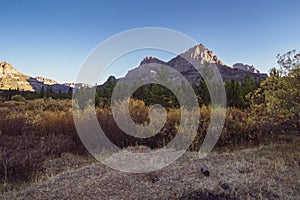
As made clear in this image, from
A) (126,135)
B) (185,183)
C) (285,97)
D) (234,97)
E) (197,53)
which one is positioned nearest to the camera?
(185,183)

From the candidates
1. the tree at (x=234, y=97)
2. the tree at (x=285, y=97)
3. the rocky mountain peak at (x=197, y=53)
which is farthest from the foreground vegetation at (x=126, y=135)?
the tree at (x=234, y=97)

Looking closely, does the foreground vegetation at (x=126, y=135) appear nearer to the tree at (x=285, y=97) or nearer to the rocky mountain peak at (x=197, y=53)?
the tree at (x=285, y=97)

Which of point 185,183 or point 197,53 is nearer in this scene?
point 185,183

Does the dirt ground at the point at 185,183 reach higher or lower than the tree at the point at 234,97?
lower

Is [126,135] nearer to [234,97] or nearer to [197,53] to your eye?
[197,53]

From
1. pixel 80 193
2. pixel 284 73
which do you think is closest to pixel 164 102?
pixel 284 73

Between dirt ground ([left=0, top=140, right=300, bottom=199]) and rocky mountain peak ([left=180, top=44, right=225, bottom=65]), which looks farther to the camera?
rocky mountain peak ([left=180, top=44, right=225, bottom=65])

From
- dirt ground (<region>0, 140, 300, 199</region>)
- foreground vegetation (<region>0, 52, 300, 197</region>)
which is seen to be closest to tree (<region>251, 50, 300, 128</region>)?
foreground vegetation (<region>0, 52, 300, 197</region>)

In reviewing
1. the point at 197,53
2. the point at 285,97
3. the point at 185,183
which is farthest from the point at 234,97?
the point at 185,183

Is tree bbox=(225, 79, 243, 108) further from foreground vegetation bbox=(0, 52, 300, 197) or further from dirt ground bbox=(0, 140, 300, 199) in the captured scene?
dirt ground bbox=(0, 140, 300, 199)

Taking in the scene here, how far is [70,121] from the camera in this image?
8.75 m

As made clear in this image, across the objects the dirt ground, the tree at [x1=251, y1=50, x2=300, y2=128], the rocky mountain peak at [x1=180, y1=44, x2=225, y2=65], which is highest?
the rocky mountain peak at [x1=180, y1=44, x2=225, y2=65]

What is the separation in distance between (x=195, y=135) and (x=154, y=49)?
10.7ft

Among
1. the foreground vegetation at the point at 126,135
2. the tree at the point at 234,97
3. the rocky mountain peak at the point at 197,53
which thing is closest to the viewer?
the foreground vegetation at the point at 126,135
